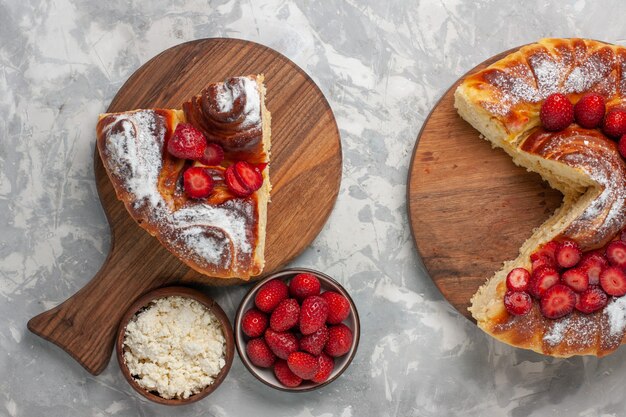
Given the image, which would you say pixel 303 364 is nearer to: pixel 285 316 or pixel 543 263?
pixel 285 316

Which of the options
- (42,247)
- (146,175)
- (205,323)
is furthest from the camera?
(42,247)

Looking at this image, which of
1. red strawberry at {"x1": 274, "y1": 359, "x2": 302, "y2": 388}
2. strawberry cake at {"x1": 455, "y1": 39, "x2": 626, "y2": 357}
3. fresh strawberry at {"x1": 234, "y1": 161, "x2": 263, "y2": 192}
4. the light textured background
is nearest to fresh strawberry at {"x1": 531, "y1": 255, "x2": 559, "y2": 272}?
strawberry cake at {"x1": 455, "y1": 39, "x2": 626, "y2": 357}

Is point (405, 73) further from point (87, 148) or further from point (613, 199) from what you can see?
point (87, 148)

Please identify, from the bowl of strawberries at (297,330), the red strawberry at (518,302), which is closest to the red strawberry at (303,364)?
the bowl of strawberries at (297,330)

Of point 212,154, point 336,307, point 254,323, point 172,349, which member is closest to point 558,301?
point 336,307

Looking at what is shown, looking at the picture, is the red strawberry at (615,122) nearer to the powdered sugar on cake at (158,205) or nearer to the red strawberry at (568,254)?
the red strawberry at (568,254)

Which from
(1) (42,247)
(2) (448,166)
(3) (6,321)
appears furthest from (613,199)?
(3) (6,321)

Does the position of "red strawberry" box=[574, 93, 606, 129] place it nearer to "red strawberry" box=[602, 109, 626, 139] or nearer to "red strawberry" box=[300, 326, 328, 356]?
"red strawberry" box=[602, 109, 626, 139]
